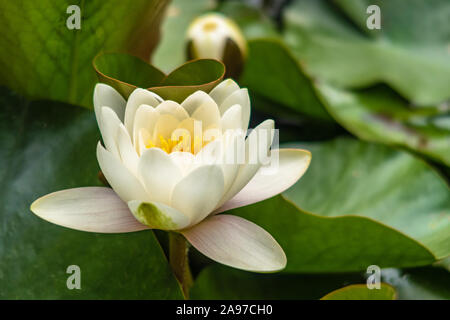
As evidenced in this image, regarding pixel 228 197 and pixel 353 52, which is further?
pixel 353 52

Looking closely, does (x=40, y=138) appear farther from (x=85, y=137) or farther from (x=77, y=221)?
(x=77, y=221)

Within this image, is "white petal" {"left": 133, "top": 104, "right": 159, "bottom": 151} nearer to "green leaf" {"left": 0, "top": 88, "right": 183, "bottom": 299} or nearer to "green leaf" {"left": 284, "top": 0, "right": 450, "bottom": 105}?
"green leaf" {"left": 0, "top": 88, "right": 183, "bottom": 299}

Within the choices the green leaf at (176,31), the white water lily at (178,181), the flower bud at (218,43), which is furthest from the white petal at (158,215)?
the green leaf at (176,31)

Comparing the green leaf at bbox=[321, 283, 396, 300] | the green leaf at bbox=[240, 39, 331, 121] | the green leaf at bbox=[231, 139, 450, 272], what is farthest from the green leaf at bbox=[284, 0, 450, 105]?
the green leaf at bbox=[321, 283, 396, 300]

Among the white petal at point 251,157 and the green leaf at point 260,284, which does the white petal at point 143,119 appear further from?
the green leaf at point 260,284

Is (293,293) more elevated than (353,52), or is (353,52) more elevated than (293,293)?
(353,52)
